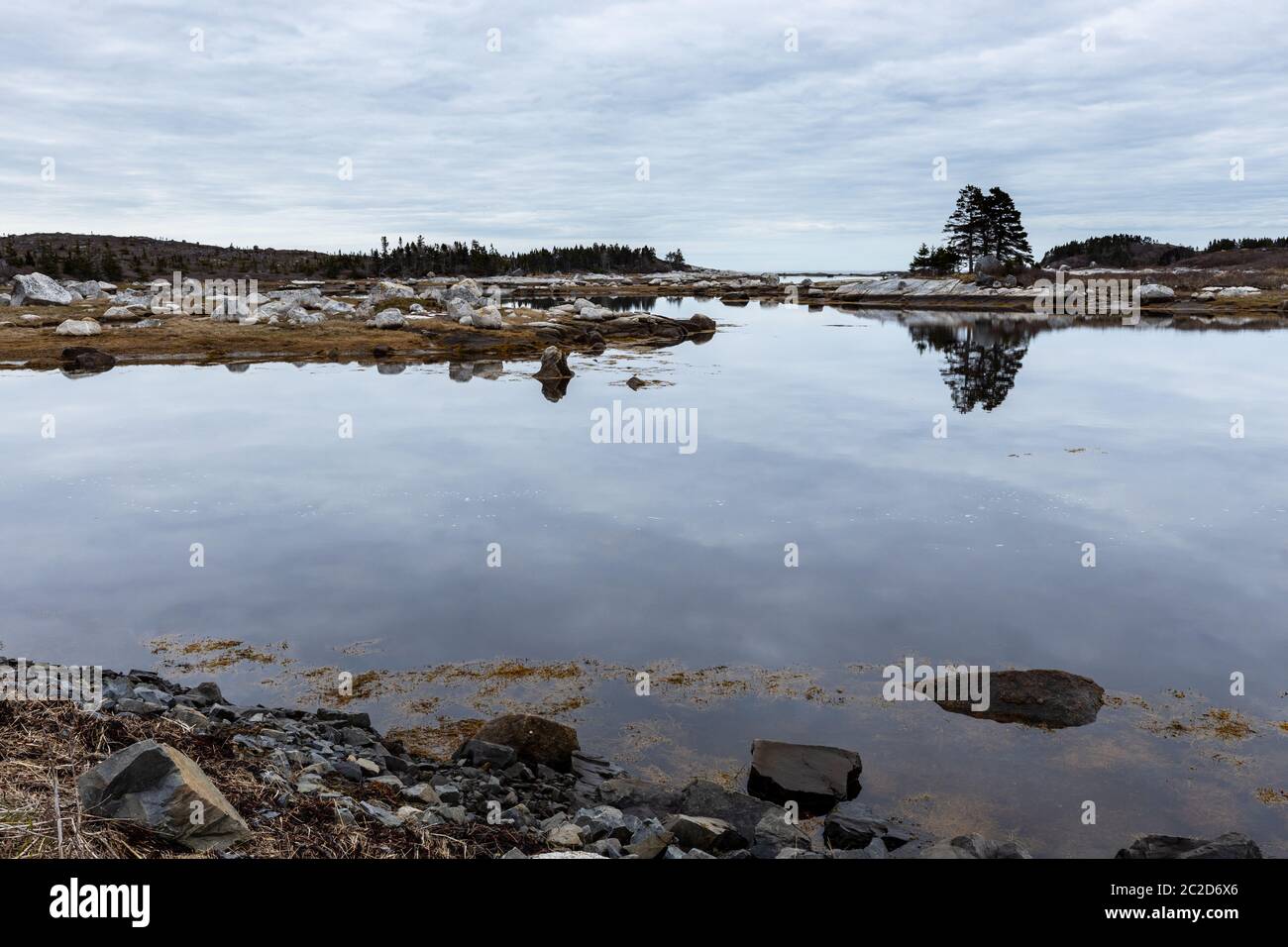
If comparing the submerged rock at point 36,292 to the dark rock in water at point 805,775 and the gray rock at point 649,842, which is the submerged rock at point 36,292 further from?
the gray rock at point 649,842

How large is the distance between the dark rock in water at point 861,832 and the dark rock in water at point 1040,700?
126 inches

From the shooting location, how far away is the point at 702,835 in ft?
28.5

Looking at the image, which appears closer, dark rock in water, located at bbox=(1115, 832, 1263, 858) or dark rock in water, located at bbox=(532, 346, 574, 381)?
dark rock in water, located at bbox=(1115, 832, 1263, 858)

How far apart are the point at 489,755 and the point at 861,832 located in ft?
13.9

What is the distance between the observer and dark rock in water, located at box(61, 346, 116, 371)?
166 ft

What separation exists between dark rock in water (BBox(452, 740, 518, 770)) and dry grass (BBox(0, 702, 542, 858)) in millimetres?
1375

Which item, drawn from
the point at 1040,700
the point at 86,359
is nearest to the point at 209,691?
the point at 1040,700

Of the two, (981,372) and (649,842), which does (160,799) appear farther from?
(981,372)

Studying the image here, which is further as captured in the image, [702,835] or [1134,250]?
[1134,250]

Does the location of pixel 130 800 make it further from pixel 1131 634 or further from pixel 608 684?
pixel 1131 634

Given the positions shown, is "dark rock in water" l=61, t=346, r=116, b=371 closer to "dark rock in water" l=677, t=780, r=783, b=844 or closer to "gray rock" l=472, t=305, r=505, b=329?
"gray rock" l=472, t=305, r=505, b=329

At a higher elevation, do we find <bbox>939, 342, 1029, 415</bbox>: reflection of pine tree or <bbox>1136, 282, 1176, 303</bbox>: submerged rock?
<bbox>1136, 282, 1176, 303</bbox>: submerged rock

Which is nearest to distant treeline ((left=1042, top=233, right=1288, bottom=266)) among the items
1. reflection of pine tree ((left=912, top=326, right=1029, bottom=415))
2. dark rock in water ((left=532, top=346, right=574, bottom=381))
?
reflection of pine tree ((left=912, top=326, right=1029, bottom=415))

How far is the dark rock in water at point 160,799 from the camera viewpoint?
22.5 feet
